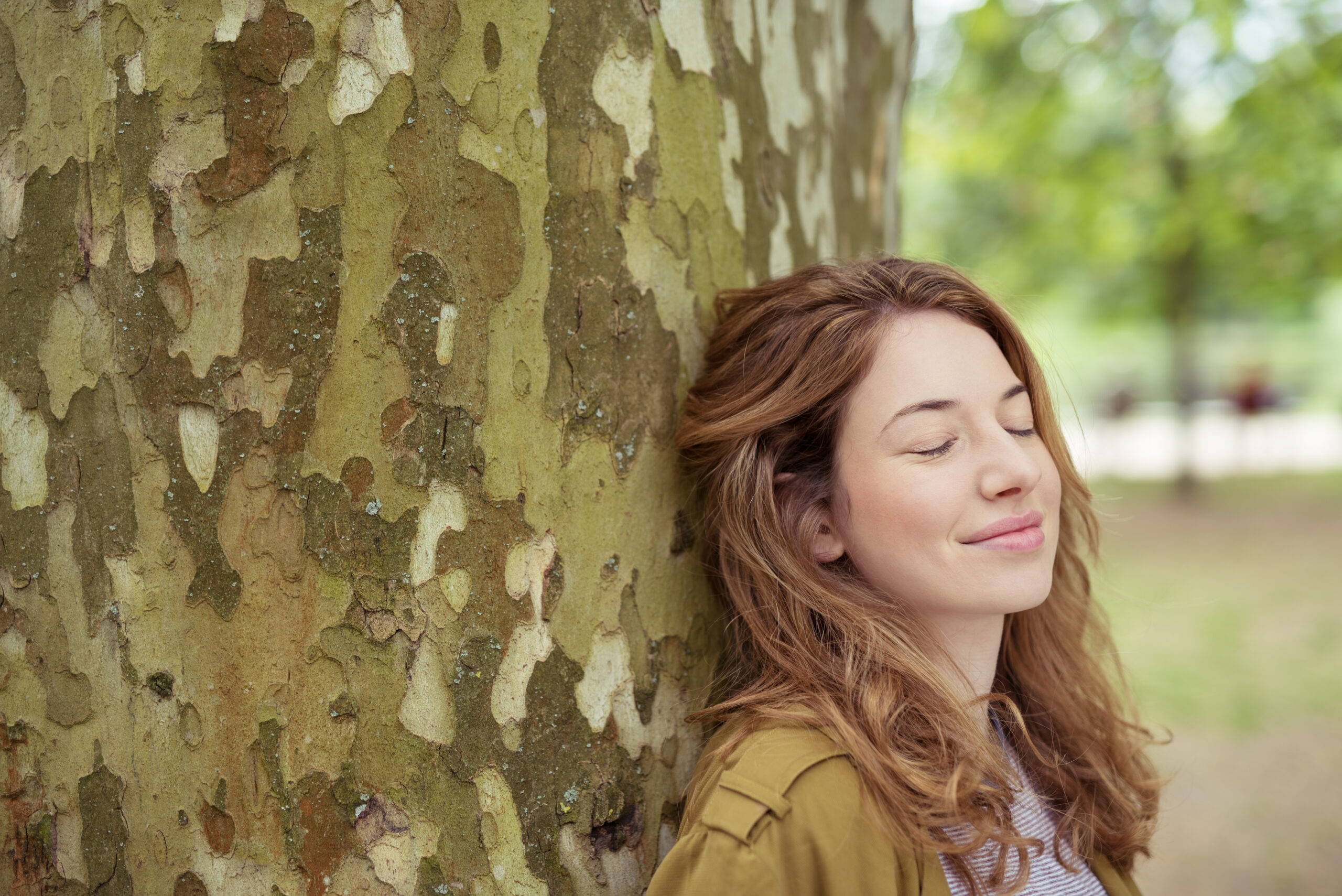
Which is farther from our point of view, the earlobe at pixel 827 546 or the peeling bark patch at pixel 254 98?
the earlobe at pixel 827 546

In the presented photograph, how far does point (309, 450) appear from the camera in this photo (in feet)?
4.58

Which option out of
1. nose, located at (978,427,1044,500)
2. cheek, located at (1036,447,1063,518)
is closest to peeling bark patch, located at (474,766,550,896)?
nose, located at (978,427,1044,500)

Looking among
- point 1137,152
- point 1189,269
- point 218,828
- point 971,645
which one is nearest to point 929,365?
point 971,645

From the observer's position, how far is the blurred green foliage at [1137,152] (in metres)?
8.16

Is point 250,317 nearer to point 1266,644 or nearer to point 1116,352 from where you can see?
point 1266,644

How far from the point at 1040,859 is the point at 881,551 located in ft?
2.33

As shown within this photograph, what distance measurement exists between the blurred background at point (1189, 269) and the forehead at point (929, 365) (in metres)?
0.26

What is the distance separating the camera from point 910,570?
1.62 metres

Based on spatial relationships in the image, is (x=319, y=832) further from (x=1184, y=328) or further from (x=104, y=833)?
(x=1184, y=328)

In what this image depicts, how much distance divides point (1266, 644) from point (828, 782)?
8.45 m

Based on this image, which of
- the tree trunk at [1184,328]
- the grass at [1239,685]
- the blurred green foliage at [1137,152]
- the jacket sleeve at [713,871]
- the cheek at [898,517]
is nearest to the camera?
the jacket sleeve at [713,871]

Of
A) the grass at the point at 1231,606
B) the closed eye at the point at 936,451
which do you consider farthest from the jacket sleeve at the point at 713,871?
the grass at the point at 1231,606

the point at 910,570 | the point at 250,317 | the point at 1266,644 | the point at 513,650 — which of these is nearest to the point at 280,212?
the point at 250,317

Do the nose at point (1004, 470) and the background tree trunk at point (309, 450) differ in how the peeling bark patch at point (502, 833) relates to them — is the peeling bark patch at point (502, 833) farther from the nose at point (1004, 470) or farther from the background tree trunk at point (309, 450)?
the nose at point (1004, 470)
